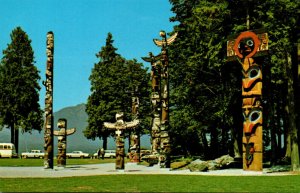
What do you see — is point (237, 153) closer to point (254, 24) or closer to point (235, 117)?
point (235, 117)

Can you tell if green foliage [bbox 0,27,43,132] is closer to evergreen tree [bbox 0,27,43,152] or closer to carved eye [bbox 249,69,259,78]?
evergreen tree [bbox 0,27,43,152]

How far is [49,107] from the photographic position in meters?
37.0

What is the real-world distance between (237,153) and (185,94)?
815 cm

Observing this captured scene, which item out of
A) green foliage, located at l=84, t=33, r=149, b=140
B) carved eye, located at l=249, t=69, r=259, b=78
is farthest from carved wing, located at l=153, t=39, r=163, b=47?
green foliage, located at l=84, t=33, r=149, b=140

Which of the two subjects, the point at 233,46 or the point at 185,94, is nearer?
the point at 233,46

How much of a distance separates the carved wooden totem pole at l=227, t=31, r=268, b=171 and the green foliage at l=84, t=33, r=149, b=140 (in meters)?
37.7

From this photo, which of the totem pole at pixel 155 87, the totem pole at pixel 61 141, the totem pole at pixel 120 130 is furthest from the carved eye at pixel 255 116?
the totem pole at pixel 61 141

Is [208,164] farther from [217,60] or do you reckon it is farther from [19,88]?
[19,88]

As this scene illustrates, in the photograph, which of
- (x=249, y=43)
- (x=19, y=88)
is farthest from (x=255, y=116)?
(x=19, y=88)

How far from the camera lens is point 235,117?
48469 mm

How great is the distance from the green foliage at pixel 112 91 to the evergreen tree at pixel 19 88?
8825 mm

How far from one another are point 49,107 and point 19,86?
1508 inches

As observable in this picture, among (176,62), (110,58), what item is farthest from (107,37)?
(176,62)

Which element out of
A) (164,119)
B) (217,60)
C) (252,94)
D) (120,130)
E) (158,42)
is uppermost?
(158,42)
